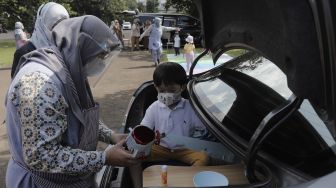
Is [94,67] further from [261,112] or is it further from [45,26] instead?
[261,112]

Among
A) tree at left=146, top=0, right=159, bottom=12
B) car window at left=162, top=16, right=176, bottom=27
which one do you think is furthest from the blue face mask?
tree at left=146, top=0, right=159, bottom=12

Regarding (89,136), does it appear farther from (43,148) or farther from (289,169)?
(289,169)

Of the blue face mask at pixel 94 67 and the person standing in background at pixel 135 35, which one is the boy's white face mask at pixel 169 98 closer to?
the blue face mask at pixel 94 67

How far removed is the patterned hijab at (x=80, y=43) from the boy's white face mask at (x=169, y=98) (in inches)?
43.3

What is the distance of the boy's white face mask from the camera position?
3143 millimetres

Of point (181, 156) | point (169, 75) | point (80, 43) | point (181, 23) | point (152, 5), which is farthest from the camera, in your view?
point (152, 5)

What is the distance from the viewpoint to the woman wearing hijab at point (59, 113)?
6.10ft

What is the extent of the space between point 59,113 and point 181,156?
1.14 meters

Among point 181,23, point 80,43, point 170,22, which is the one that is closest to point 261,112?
point 80,43

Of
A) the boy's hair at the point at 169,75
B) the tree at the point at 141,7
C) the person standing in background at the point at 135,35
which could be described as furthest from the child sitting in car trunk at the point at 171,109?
the tree at the point at 141,7

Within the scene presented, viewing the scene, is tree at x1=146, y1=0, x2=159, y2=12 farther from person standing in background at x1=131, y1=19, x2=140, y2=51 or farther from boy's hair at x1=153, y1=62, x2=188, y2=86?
boy's hair at x1=153, y1=62, x2=188, y2=86

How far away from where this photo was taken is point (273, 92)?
2471 mm

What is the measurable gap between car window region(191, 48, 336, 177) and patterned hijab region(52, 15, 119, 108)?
865mm

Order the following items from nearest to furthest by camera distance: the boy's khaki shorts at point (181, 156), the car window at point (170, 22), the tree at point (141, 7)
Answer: the boy's khaki shorts at point (181, 156) < the car window at point (170, 22) < the tree at point (141, 7)
